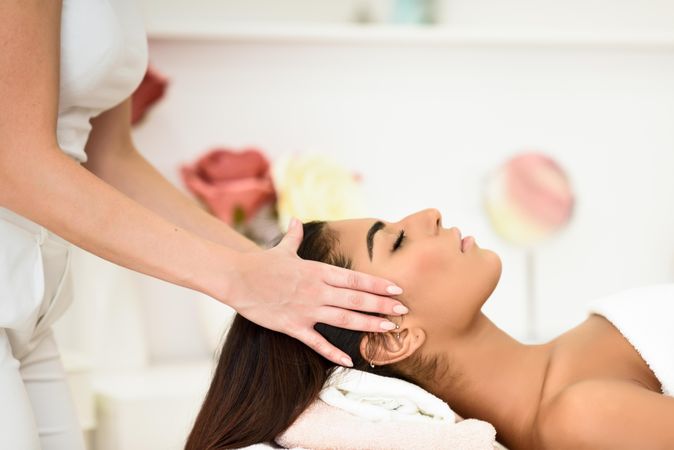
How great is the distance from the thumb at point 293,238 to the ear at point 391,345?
201mm

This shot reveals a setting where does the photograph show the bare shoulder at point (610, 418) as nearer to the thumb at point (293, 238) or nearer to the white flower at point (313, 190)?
the thumb at point (293, 238)

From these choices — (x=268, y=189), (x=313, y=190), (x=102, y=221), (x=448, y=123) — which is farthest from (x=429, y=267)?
(x=448, y=123)

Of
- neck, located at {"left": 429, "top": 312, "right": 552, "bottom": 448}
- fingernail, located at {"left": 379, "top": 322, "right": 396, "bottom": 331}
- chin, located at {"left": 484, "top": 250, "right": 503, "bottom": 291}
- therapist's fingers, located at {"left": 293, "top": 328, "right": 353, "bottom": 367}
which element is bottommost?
neck, located at {"left": 429, "top": 312, "right": 552, "bottom": 448}

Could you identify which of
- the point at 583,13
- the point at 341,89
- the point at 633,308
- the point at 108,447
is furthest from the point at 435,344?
the point at 583,13

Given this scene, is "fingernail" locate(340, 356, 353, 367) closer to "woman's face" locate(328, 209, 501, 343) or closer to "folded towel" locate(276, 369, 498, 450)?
"folded towel" locate(276, 369, 498, 450)

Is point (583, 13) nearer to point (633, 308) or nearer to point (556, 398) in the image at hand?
point (633, 308)

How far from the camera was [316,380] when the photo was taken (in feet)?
4.52

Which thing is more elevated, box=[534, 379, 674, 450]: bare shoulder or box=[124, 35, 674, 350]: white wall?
box=[124, 35, 674, 350]: white wall

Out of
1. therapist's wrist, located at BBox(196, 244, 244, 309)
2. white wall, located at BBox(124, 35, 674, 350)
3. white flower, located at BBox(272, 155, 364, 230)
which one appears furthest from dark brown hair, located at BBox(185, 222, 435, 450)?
white wall, located at BBox(124, 35, 674, 350)

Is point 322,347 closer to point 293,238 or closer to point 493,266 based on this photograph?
point 293,238

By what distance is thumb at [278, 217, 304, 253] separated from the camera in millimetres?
1325

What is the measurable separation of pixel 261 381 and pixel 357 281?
24cm

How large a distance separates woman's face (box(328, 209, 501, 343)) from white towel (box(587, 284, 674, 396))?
0.73 ft

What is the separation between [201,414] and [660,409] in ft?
2.28
